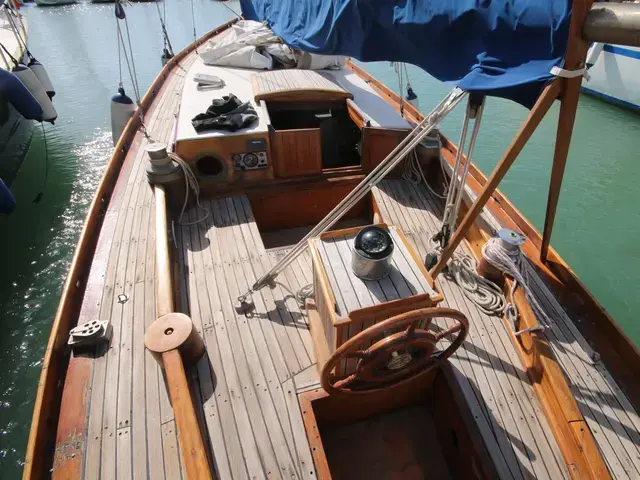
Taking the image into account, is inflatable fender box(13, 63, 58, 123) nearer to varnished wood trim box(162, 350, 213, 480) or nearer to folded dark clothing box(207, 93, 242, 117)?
folded dark clothing box(207, 93, 242, 117)

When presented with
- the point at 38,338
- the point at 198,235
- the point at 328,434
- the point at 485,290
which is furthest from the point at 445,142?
the point at 38,338

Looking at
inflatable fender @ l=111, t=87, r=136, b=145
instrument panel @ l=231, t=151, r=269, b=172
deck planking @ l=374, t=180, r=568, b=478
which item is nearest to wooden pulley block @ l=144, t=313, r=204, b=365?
deck planking @ l=374, t=180, r=568, b=478

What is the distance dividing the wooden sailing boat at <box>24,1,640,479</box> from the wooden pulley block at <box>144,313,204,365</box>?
0.5 inches

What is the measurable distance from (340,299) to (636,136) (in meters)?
14.0

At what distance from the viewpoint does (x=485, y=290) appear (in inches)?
143

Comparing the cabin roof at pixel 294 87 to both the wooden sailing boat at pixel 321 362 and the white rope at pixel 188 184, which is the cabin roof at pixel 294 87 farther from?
the white rope at pixel 188 184

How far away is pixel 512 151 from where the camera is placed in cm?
255

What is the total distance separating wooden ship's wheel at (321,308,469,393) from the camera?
2055 millimetres

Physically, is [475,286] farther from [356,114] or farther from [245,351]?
[356,114]

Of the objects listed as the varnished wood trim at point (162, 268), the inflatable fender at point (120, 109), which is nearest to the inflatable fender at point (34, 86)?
the inflatable fender at point (120, 109)

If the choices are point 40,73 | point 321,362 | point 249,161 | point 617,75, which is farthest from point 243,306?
point 617,75

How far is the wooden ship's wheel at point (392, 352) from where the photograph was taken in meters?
2.05

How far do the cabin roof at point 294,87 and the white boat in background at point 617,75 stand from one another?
11837 mm

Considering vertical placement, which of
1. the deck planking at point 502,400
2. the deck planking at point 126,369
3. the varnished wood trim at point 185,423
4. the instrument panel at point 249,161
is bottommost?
the deck planking at point 502,400
